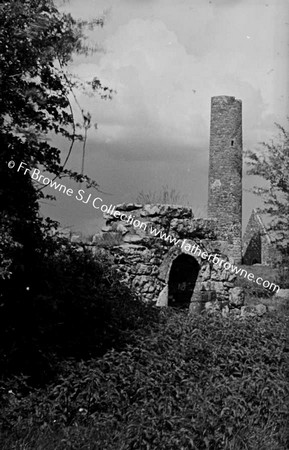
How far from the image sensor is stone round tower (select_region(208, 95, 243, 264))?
29.1 metres

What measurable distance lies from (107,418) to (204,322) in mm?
4470

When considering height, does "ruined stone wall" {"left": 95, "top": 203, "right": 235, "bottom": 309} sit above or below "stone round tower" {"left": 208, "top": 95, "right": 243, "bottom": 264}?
below

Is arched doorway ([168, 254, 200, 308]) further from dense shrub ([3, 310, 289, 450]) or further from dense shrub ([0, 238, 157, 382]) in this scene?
dense shrub ([3, 310, 289, 450])

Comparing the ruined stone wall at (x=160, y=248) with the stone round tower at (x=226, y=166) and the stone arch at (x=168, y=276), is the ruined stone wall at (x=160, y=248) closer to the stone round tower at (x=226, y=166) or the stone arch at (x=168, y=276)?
the stone arch at (x=168, y=276)

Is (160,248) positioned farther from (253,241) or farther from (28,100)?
(253,241)

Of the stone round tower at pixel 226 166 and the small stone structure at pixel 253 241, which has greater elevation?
the stone round tower at pixel 226 166

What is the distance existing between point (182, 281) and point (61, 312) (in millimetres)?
5774

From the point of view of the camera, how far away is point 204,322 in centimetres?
1041

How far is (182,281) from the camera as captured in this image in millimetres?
14039

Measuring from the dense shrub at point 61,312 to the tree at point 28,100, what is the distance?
1.56 ft

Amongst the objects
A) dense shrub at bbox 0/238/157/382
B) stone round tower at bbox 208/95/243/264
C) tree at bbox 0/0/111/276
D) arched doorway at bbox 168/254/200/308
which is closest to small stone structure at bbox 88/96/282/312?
arched doorway at bbox 168/254/200/308

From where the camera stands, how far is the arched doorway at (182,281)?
13.9 meters

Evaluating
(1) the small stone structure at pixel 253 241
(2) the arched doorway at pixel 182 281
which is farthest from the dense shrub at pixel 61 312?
(1) the small stone structure at pixel 253 241

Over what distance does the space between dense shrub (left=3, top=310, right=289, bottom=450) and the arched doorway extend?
16.1 feet
